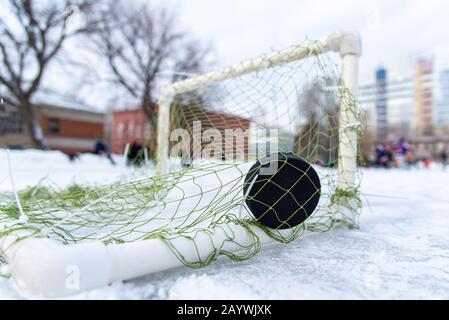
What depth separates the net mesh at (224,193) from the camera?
51.9 inches

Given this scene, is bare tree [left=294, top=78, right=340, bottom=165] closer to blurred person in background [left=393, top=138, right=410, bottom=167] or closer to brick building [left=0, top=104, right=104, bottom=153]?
blurred person in background [left=393, top=138, right=410, bottom=167]

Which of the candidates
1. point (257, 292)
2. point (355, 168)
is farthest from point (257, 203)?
point (355, 168)

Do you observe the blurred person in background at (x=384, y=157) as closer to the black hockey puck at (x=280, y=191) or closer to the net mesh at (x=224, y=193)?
the net mesh at (x=224, y=193)

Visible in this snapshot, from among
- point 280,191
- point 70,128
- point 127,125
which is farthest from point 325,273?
point 70,128

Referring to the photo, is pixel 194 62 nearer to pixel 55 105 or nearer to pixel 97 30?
pixel 97 30

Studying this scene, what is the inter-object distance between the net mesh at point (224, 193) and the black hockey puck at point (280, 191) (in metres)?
0.01

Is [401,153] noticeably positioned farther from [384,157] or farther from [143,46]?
[143,46]

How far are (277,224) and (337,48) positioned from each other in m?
1.25

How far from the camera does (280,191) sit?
1417mm

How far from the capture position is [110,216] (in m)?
1.89

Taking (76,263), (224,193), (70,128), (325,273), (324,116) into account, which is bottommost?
(325,273)

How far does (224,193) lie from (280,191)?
33 centimetres

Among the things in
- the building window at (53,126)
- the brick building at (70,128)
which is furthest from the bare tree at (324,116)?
the building window at (53,126)
